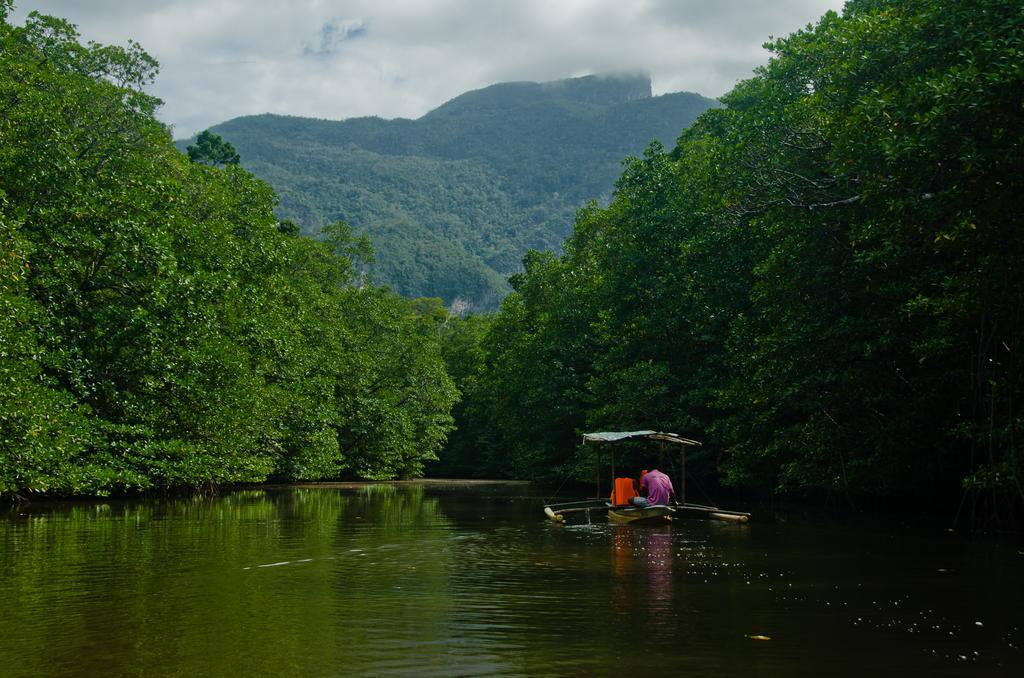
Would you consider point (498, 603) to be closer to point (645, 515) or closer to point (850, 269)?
point (645, 515)

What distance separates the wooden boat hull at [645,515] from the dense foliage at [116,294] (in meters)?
14.6

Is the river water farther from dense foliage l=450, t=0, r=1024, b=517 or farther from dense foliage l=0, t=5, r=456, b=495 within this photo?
dense foliage l=0, t=5, r=456, b=495


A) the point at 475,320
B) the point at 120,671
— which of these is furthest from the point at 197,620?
the point at 475,320

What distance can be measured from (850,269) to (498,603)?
1700 centimetres

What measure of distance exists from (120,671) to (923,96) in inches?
617

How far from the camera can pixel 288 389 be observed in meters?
45.2

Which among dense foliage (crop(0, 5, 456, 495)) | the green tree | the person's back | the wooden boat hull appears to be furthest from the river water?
the green tree

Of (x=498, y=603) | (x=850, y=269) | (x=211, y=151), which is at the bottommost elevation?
Answer: (x=498, y=603)

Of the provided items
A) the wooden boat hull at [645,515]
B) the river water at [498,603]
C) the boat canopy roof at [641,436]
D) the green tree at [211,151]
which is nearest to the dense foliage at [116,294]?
the river water at [498,603]

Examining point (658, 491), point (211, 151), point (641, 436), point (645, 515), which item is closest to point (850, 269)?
point (658, 491)

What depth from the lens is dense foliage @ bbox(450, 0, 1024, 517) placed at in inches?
655

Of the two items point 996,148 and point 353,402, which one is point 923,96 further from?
point 353,402

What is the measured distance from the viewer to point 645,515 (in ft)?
83.9

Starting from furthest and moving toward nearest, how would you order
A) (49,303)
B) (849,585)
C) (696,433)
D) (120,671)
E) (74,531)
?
(696,433) → (49,303) → (74,531) → (849,585) → (120,671)
